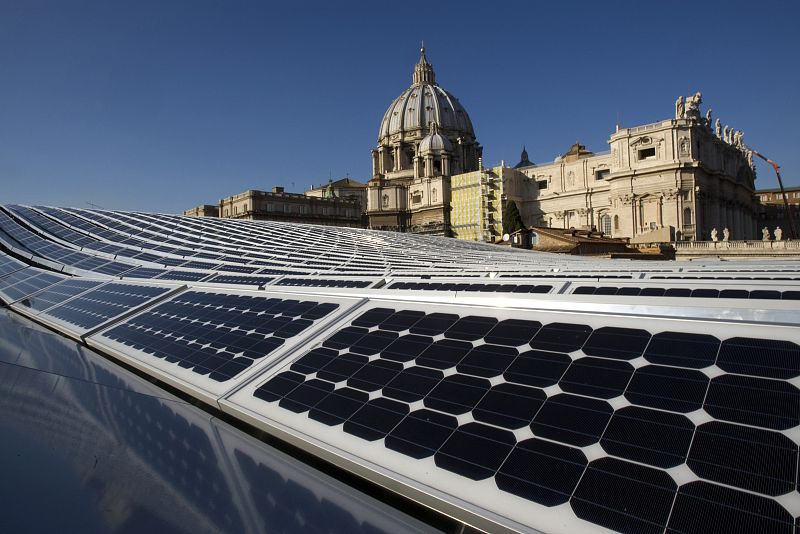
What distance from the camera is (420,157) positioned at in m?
107

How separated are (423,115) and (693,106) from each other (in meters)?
69.8

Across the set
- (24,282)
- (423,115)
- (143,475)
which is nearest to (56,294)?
(24,282)

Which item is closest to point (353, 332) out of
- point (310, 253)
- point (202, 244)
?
point (310, 253)

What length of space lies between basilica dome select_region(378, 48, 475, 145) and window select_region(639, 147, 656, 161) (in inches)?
2314

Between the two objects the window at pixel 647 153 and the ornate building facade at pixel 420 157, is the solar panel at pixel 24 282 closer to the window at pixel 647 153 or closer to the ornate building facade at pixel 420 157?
the window at pixel 647 153

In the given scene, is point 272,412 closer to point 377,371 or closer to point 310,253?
point 377,371

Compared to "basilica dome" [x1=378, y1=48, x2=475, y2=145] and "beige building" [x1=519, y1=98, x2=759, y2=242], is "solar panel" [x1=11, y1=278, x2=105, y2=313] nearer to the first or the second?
"beige building" [x1=519, y1=98, x2=759, y2=242]

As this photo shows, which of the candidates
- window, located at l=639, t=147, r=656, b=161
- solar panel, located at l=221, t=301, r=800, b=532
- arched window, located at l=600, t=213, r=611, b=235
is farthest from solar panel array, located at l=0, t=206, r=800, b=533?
arched window, located at l=600, t=213, r=611, b=235

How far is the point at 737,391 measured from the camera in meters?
4.28

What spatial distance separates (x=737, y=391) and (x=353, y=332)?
5.03m

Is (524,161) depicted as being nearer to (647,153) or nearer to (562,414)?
(647,153)

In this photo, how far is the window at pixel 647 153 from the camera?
68.9 metres

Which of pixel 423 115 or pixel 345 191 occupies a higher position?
pixel 423 115

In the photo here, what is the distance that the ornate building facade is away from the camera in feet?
321
